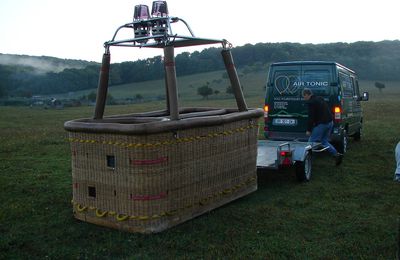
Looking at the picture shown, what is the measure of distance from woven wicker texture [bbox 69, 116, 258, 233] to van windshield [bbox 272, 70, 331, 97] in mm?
5008

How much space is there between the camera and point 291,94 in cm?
1115

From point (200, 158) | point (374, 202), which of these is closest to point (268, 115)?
point (374, 202)

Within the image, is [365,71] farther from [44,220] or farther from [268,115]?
[44,220]

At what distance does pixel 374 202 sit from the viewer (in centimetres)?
701

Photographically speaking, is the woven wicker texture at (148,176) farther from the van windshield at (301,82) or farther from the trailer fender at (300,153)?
the van windshield at (301,82)

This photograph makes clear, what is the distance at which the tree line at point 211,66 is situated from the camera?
80.6 m

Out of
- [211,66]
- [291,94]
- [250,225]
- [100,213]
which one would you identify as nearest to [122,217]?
[100,213]

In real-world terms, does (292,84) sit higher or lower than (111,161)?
higher

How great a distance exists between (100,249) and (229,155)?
8.45 feet

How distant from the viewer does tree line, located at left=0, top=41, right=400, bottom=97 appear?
265 feet

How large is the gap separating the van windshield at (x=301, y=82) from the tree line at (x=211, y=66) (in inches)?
2641

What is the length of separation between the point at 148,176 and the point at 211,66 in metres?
83.9

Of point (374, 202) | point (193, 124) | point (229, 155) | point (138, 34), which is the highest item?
point (138, 34)

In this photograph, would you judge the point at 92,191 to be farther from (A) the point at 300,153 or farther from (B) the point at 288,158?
(A) the point at 300,153
